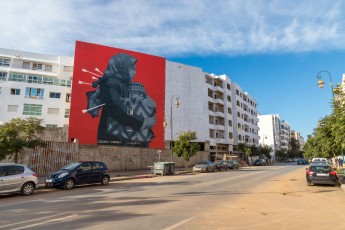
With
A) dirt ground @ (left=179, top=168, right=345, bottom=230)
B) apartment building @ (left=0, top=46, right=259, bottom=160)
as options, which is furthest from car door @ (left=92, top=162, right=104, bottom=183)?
apartment building @ (left=0, top=46, right=259, bottom=160)

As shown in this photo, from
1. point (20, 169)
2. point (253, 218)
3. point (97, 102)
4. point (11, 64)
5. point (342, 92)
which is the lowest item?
point (253, 218)

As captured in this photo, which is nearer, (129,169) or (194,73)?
(129,169)

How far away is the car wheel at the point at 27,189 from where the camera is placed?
45.3 feet

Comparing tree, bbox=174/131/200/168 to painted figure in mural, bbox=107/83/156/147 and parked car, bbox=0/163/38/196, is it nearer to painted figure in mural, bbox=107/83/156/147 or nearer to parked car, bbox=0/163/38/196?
painted figure in mural, bbox=107/83/156/147

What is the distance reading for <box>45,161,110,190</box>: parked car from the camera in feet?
52.3

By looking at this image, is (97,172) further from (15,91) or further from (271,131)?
(271,131)

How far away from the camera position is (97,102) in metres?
43.8

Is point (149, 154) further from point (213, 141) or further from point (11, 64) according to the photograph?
point (11, 64)

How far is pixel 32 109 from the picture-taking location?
4531 cm

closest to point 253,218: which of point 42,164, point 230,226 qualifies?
point 230,226

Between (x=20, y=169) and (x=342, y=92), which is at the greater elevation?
(x=342, y=92)

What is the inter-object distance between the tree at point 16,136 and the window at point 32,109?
2840cm

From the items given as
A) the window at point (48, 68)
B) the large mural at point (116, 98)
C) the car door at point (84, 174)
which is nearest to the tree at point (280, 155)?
the large mural at point (116, 98)

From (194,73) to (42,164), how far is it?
40109 mm
